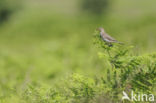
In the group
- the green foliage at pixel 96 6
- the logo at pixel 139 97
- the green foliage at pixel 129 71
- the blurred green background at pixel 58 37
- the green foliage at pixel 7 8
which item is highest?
the green foliage at pixel 96 6

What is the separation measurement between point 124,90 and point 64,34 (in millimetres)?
16757

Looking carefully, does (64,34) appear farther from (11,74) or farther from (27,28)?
(11,74)

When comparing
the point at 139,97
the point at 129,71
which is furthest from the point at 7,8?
the point at 139,97

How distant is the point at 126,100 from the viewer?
4.21 m

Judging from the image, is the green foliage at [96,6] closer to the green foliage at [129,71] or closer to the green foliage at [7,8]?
the green foliage at [7,8]

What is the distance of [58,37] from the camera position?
20.3 m

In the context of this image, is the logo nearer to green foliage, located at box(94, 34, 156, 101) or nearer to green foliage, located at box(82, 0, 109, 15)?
green foliage, located at box(94, 34, 156, 101)

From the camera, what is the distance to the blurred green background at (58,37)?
7858 millimetres

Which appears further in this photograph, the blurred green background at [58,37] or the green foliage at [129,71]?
the blurred green background at [58,37]

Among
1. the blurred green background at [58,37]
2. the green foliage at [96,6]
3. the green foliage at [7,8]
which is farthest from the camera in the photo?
the green foliage at [96,6]

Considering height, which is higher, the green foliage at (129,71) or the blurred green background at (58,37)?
the blurred green background at (58,37)

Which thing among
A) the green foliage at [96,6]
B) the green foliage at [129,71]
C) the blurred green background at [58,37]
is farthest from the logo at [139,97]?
the green foliage at [96,6]

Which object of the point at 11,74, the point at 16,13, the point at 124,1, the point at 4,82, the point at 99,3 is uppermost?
the point at 124,1

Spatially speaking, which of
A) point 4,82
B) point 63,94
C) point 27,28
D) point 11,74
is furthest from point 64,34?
point 63,94
